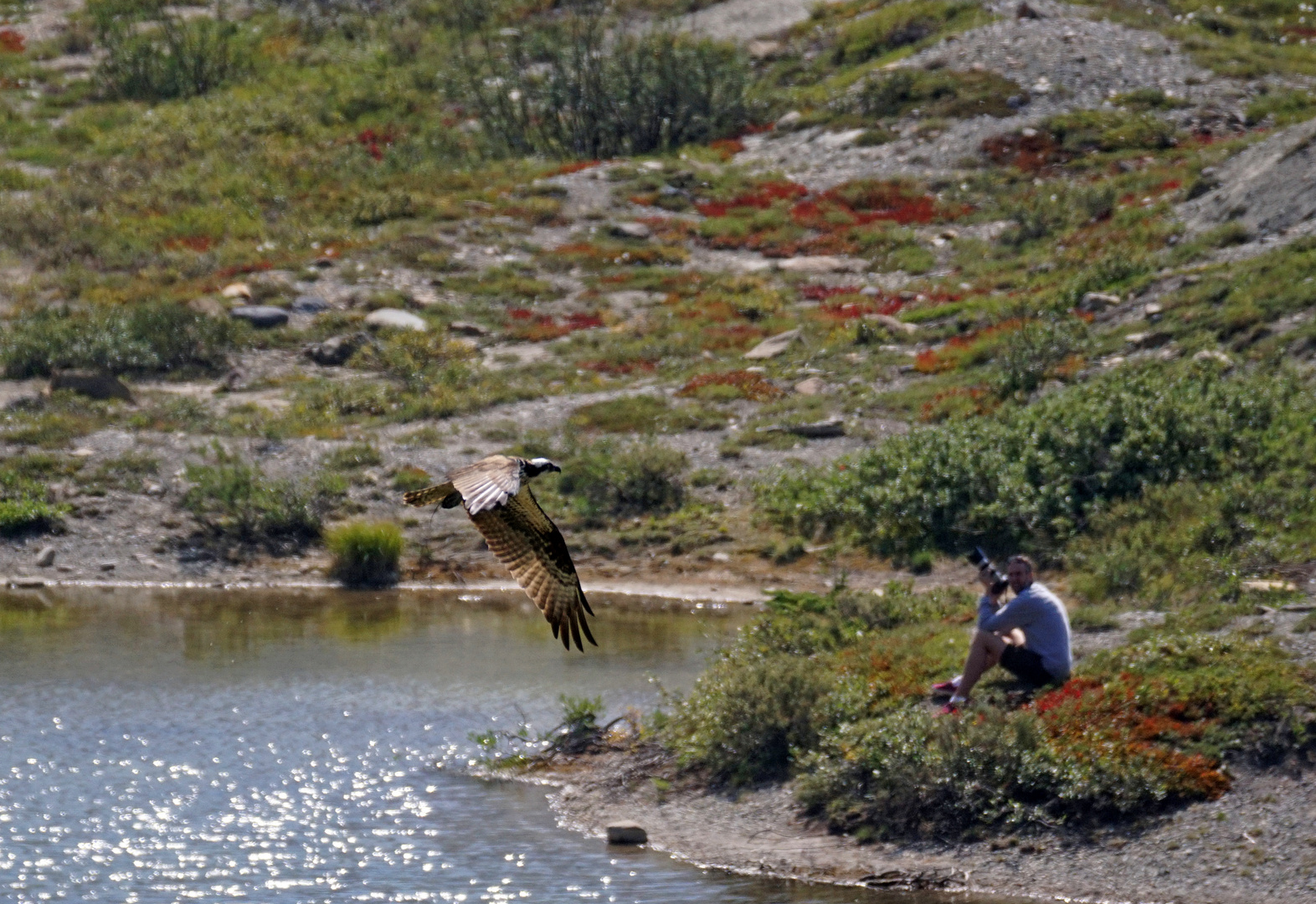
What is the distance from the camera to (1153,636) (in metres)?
13.0

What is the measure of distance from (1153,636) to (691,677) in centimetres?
417

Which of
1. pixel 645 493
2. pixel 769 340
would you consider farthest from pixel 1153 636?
pixel 769 340

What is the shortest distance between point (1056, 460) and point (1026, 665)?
21.1 ft

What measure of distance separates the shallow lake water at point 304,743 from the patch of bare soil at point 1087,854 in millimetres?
303

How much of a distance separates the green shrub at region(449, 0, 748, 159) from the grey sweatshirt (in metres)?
27.6

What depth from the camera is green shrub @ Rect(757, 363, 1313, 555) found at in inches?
701

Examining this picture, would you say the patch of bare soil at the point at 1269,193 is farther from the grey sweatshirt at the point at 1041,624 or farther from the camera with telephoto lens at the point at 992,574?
the grey sweatshirt at the point at 1041,624

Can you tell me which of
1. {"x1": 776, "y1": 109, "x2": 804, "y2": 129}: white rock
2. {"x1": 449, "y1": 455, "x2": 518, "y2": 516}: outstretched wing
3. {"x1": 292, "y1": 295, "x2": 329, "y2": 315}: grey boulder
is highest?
{"x1": 449, "y1": 455, "x2": 518, "y2": 516}: outstretched wing

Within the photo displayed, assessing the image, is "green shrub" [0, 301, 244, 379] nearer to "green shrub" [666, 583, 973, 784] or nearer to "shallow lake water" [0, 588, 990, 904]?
"shallow lake water" [0, 588, 990, 904]

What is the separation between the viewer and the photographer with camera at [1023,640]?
12336mm

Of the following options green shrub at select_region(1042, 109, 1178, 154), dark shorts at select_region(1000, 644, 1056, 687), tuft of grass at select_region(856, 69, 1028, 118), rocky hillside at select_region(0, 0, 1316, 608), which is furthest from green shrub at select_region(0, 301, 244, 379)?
tuft of grass at select_region(856, 69, 1028, 118)

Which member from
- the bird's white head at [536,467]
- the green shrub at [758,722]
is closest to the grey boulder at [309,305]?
the green shrub at [758,722]

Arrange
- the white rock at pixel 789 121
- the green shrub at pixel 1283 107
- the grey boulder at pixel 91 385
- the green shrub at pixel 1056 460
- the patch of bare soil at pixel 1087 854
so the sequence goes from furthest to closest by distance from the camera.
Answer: the white rock at pixel 789 121, the green shrub at pixel 1283 107, the grey boulder at pixel 91 385, the green shrub at pixel 1056 460, the patch of bare soil at pixel 1087 854

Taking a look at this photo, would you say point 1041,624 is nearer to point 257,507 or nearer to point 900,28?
point 257,507
